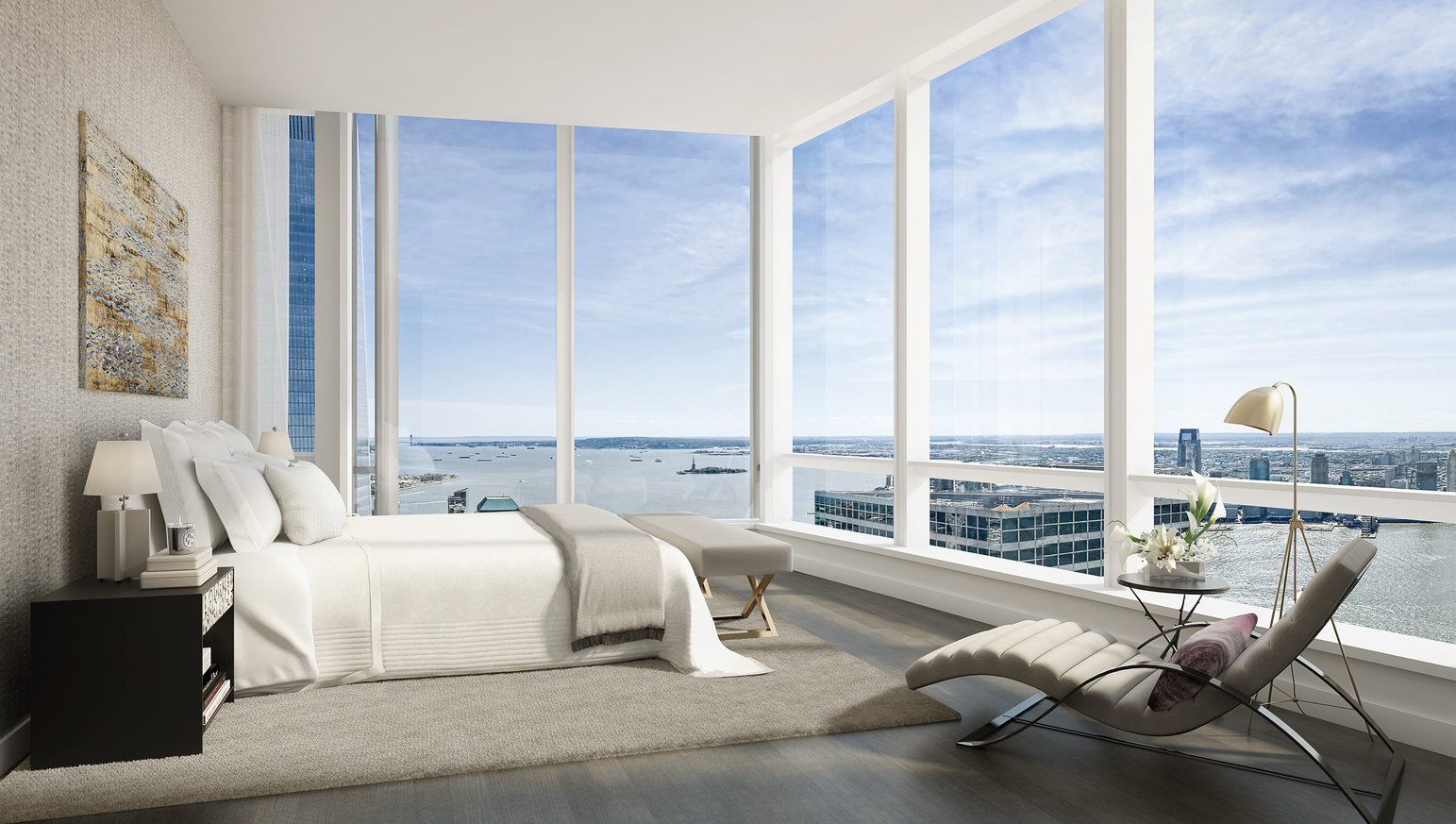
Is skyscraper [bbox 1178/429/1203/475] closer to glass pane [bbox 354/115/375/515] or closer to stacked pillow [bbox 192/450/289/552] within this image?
stacked pillow [bbox 192/450/289/552]

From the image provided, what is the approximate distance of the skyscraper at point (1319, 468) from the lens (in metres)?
3.51

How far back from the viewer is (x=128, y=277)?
3.79m

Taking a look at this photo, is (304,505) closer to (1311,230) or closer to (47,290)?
(47,290)

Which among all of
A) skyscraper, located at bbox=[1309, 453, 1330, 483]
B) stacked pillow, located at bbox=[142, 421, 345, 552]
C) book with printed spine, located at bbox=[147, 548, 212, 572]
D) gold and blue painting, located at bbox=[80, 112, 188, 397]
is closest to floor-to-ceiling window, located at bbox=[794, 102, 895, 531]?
skyscraper, located at bbox=[1309, 453, 1330, 483]

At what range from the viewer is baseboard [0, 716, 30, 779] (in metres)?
2.67

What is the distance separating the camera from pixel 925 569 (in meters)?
5.28

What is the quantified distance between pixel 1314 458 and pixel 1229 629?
4.00 ft

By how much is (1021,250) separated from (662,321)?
297 cm

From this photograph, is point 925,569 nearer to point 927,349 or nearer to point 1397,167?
point 927,349

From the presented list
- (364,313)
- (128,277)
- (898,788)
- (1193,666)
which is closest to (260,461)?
(128,277)

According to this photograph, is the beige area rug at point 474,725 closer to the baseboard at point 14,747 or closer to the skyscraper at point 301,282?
the baseboard at point 14,747

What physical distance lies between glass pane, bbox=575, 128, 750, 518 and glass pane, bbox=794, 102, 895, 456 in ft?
1.73

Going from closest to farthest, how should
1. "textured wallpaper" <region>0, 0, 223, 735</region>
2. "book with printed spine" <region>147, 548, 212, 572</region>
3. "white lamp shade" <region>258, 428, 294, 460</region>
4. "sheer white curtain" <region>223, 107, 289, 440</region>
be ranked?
"textured wallpaper" <region>0, 0, 223, 735</region>
"book with printed spine" <region>147, 548, 212, 572</region>
"white lamp shade" <region>258, 428, 294, 460</region>
"sheer white curtain" <region>223, 107, 289, 440</region>

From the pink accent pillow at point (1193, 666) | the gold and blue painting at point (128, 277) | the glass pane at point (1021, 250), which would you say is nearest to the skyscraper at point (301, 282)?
the gold and blue painting at point (128, 277)
